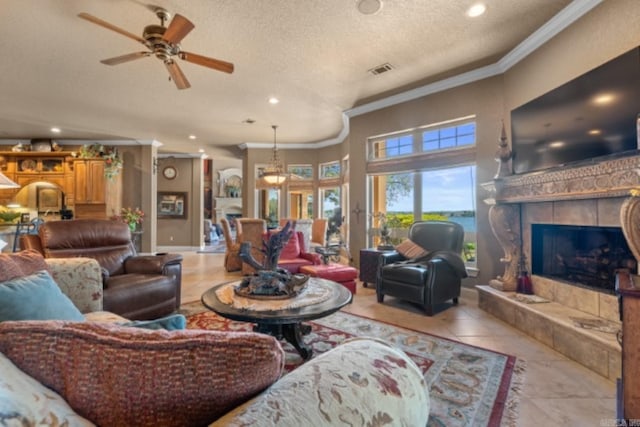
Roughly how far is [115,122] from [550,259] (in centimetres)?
741

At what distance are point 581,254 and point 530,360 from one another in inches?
49.3

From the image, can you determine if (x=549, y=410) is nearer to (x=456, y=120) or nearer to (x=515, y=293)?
(x=515, y=293)

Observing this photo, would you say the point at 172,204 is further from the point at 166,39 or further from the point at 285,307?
the point at 285,307

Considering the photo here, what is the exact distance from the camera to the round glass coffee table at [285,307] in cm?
187

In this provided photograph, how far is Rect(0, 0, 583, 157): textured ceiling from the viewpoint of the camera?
2.71 m

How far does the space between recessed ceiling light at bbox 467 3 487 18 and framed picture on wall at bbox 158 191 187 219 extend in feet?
28.7

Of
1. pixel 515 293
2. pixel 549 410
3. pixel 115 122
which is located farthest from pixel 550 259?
pixel 115 122

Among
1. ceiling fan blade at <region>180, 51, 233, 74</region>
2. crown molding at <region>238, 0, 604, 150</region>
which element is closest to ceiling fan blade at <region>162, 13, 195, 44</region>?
ceiling fan blade at <region>180, 51, 233, 74</region>

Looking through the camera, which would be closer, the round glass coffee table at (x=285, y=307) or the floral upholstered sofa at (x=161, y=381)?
the floral upholstered sofa at (x=161, y=381)

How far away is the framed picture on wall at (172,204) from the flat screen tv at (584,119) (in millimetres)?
8842

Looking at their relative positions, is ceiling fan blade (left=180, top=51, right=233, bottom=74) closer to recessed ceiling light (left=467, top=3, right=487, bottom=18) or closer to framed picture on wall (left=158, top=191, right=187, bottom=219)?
recessed ceiling light (left=467, top=3, right=487, bottom=18)

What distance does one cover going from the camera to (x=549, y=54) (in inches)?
122

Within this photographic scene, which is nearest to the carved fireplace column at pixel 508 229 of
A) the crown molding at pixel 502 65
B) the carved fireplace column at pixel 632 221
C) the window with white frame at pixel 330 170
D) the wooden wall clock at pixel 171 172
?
the crown molding at pixel 502 65

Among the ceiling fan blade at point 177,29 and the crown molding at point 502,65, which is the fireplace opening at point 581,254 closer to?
the crown molding at point 502,65
